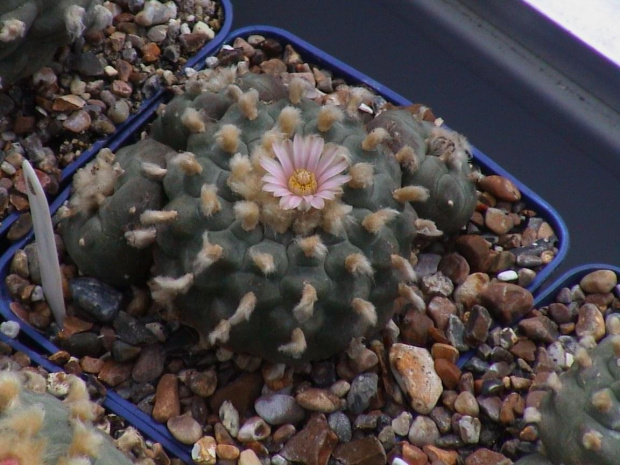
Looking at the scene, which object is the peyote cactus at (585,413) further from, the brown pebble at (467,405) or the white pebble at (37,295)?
the white pebble at (37,295)

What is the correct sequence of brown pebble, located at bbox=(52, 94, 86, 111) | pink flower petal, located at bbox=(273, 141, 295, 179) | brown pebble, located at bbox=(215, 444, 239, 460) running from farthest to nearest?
brown pebble, located at bbox=(52, 94, 86, 111) → brown pebble, located at bbox=(215, 444, 239, 460) → pink flower petal, located at bbox=(273, 141, 295, 179)

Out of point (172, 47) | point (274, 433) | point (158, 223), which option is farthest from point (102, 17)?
point (274, 433)

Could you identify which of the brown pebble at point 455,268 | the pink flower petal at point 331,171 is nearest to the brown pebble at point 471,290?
the brown pebble at point 455,268

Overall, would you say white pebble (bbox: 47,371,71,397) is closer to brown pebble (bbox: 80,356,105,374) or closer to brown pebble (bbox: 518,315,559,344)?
brown pebble (bbox: 80,356,105,374)

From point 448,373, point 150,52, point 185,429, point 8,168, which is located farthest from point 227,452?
point 150,52

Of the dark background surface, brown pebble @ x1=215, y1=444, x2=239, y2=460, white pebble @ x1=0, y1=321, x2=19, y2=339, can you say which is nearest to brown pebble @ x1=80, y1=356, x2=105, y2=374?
white pebble @ x1=0, y1=321, x2=19, y2=339

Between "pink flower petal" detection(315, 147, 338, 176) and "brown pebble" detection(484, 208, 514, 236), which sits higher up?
"pink flower petal" detection(315, 147, 338, 176)
